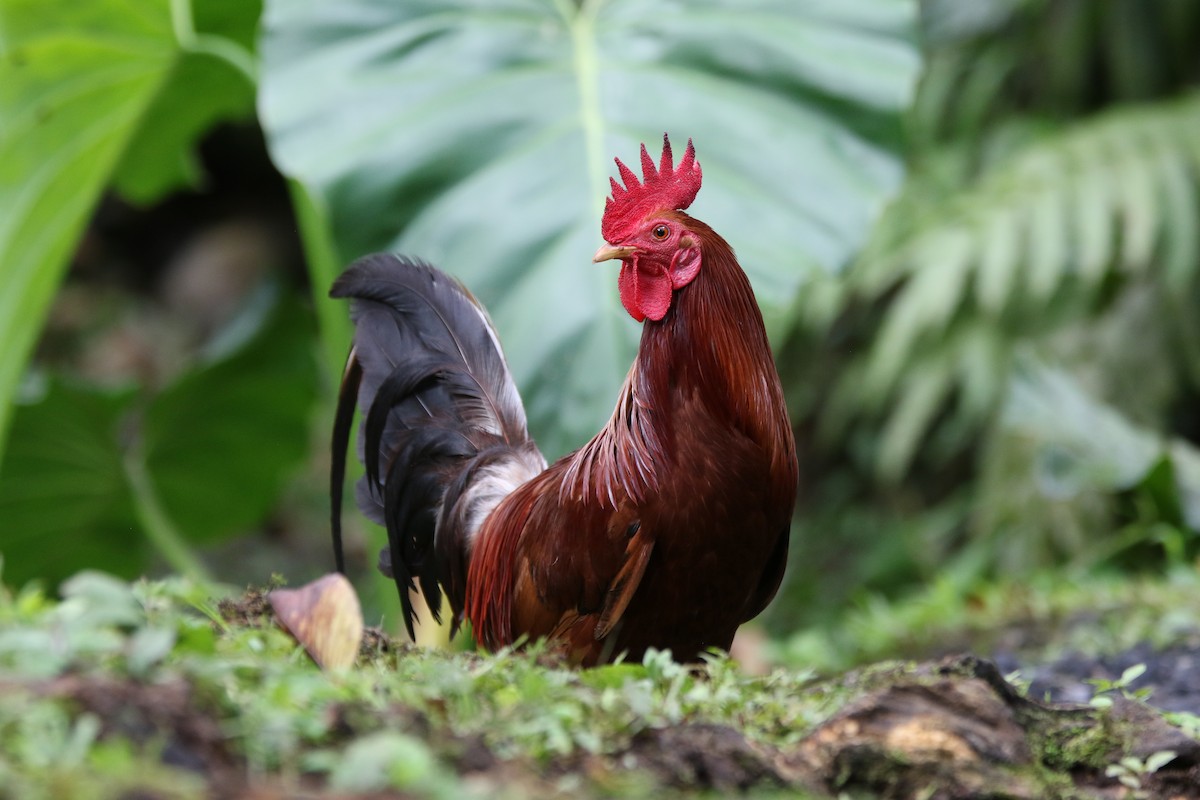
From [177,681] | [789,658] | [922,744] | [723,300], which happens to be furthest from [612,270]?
[789,658]

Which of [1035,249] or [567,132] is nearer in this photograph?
[567,132]

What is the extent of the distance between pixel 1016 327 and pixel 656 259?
451 cm

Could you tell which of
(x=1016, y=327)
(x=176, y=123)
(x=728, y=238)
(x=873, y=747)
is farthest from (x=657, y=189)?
(x=1016, y=327)

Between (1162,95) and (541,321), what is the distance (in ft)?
17.5

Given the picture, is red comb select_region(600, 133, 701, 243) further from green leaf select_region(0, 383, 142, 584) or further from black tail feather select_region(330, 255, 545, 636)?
green leaf select_region(0, 383, 142, 584)

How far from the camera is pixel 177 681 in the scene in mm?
1239

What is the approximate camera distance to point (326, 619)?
1.64 meters

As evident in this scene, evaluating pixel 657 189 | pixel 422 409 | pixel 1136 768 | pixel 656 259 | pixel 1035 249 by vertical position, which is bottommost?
pixel 1136 768

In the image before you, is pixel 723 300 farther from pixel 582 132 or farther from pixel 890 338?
pixel 890 338

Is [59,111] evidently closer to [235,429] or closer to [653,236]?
[235,429]

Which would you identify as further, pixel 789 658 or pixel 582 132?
pixel 789 658

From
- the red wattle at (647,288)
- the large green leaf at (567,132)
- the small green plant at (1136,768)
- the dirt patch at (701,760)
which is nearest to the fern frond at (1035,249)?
the large green leaf at (567,132)

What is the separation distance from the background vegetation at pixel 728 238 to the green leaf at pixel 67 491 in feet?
0.05

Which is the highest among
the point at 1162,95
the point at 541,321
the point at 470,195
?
the point at 1162,95
